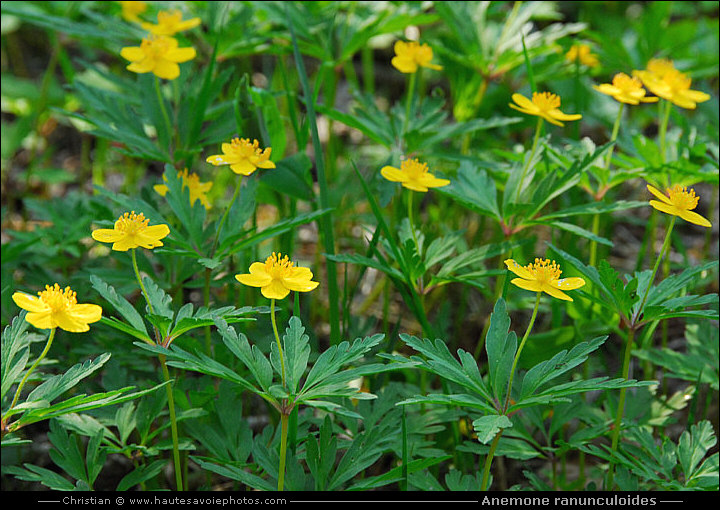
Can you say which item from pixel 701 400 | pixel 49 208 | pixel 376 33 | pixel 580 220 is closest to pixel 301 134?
pixel 376 33

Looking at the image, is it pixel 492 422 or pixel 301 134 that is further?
pixel 301 134

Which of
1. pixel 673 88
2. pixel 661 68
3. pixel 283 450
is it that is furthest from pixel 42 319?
pixel 661 68

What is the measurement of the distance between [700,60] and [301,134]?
1531mm

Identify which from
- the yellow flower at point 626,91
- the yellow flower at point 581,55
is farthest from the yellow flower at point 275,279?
the yellow flower at point 581,55

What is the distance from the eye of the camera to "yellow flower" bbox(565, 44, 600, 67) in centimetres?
229

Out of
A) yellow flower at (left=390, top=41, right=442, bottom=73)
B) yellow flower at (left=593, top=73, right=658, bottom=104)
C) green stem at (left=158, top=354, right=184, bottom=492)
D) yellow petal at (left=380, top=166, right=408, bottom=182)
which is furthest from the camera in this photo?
yellow flower at (left=390, top=41, right=442, bottom=73)

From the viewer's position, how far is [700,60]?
2457mm

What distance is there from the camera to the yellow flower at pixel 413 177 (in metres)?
1.43

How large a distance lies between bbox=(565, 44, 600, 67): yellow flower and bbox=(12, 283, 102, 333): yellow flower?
1750 mm

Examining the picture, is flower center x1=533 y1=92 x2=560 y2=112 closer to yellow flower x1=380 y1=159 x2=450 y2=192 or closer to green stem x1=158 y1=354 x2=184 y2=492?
yellow flower x1=380 y1=159 x2=450 y2=192

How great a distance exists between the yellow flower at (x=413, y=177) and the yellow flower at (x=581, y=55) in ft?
3.52

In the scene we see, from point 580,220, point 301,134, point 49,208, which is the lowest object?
point 580,220

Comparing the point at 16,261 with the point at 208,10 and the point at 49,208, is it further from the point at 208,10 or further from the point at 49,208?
the point at 208,10

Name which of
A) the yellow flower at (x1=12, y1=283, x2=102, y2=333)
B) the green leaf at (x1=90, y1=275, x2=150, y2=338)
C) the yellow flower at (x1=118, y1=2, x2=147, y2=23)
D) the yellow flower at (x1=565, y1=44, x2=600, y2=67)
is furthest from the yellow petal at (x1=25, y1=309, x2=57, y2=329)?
the yellow flower at (x1=565, y1=44, x2=600, y2=67)
